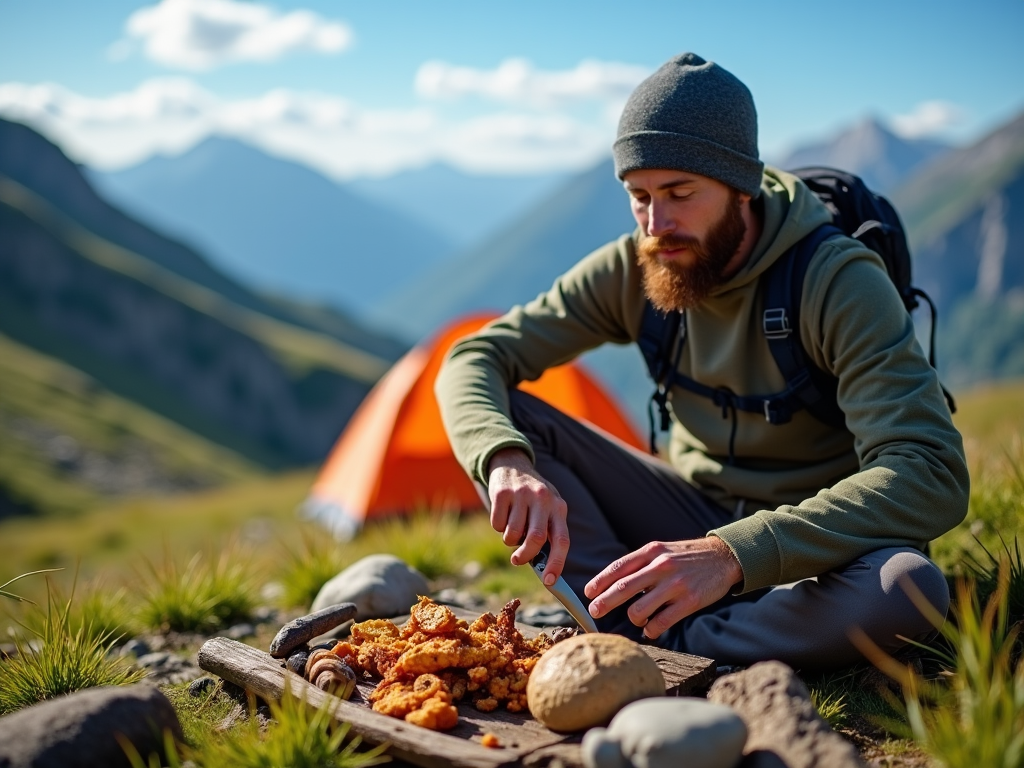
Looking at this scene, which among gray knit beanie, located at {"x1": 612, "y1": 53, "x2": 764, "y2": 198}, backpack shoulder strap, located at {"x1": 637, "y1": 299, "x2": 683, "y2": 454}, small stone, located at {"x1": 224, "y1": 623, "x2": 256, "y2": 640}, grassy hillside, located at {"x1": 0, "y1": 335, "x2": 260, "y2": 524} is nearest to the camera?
gray knit beanie, located at {"x1": 612, "y1": 53, "x2": 764, "y2": 198}

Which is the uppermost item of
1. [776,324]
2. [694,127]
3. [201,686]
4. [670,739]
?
[694,127]

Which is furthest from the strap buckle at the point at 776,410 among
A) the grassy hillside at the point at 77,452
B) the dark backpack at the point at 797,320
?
the grassy hillside at the point at 77,452

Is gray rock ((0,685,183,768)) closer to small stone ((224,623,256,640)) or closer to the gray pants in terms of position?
the gray pants

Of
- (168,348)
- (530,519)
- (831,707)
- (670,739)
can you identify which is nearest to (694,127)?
(530,519)

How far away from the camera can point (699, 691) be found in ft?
12.4

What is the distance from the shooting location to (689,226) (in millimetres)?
4449

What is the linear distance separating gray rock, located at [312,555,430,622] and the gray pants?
108cm

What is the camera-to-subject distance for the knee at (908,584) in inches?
142

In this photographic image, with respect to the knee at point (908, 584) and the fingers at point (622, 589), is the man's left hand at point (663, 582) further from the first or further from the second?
the knee at point (908, 584)

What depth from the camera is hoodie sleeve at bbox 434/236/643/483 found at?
4922 mm

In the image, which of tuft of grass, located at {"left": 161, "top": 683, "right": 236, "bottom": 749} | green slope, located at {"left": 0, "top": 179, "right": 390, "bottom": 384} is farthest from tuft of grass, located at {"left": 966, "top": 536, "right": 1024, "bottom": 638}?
green slope, located at {"left": 0, "top": 179, "right": 390, "bottom": 384}

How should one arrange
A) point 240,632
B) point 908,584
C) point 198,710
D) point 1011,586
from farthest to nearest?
point 240,632
point 1011,586
point 198,710
point 908,584

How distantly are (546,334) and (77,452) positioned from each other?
62.1 meters

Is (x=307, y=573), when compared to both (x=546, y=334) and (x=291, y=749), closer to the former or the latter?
(x=546, y=334)
